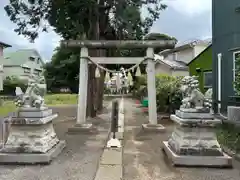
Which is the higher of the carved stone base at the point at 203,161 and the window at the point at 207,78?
the window at the point at 207,78

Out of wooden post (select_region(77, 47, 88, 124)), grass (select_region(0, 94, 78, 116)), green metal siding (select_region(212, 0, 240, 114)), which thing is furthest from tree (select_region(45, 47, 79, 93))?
wooden post (select_region(77, 47, 88, 124))

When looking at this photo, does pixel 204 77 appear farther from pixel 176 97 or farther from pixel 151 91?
pixel 151 91

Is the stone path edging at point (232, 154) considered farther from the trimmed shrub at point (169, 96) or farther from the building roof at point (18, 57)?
the building roof at point (18, 57)

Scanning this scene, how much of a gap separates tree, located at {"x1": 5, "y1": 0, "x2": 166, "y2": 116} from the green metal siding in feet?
9.41

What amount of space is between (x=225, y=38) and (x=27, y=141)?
9310mm

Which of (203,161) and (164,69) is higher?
(164,69)

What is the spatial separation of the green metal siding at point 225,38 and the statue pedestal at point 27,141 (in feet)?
24.2

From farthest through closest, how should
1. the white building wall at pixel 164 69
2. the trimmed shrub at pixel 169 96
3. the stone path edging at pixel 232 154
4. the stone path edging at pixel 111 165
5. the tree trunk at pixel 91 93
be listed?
the white building wall at pixel 164 69 → the trimmed shrub at pixel 169 96 → the tree trunk at pixel 91 93 → the stone path edging at pixel 232 154 → the stone path edging at pixel 111 165

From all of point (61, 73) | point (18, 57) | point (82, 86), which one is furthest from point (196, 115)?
point (18, 57)

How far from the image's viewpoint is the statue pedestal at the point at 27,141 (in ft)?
15.1

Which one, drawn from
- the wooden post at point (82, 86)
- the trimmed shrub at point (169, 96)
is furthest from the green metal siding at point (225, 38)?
the wooden post at point (82, 86)

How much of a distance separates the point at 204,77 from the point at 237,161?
396 inches

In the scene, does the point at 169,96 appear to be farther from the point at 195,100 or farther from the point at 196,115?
the point at 196,115

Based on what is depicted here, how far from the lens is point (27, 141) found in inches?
186
